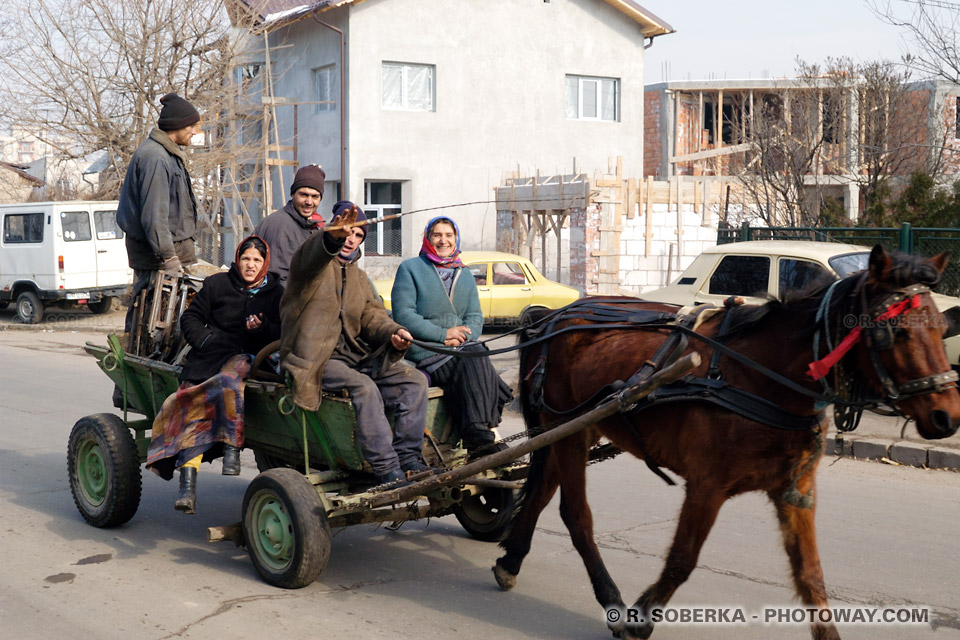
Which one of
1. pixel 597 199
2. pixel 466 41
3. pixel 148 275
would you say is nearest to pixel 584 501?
pixel 148 275

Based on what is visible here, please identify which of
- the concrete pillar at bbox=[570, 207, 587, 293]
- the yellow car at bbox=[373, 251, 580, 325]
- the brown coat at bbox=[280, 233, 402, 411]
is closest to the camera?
the brown coat at bbox=[280, 233, 402, 411]

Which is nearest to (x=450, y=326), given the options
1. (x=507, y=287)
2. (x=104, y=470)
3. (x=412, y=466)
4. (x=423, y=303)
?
(x=423, y=303)

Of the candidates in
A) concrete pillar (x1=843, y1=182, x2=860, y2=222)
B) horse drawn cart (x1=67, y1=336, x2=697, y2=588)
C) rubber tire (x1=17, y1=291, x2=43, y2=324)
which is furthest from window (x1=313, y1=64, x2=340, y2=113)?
horse drawn cart (x1=67, y1=336, x2=697, y2=588)

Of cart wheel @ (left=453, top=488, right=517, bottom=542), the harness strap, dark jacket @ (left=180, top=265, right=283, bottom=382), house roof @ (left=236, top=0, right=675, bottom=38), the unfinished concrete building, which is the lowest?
cart wheel @ (left=453, top=488, right=517, bottom=542)

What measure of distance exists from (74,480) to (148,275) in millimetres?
1439

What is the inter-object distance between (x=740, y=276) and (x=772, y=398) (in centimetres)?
712

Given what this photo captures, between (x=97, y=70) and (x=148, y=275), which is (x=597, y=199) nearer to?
(x=97, y=70)

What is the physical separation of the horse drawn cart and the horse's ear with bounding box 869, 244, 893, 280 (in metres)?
0.89

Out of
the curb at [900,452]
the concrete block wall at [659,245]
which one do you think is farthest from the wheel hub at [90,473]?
the concrete block wall at [659,245]

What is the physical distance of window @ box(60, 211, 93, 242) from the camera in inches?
798

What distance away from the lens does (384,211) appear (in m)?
26.0

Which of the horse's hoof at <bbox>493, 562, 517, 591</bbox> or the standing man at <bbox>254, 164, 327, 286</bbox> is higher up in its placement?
the standing man at <bbox>254, 164, 327, 286</bbox>

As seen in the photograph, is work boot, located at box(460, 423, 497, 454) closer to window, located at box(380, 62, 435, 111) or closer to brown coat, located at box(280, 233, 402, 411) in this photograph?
brown coat, located at box(280, 233, 402, 411)

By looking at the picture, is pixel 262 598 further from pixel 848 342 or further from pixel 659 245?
pixel 659 245
